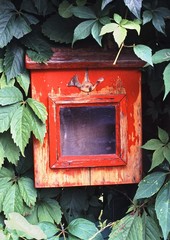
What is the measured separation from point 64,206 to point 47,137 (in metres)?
0.28

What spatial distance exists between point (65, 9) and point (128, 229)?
548 millimetres

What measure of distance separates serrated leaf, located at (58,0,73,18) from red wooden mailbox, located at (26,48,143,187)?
0.27 ft

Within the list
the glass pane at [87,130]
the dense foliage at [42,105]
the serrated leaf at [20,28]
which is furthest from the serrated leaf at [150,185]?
the serrated leaf at [20,28]

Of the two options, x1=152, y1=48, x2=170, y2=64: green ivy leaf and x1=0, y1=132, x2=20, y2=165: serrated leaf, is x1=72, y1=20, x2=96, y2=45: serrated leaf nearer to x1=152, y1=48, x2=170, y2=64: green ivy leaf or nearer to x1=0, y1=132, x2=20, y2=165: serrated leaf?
x1=152, y1=48, x2=170, y2=64: green ivy leaf

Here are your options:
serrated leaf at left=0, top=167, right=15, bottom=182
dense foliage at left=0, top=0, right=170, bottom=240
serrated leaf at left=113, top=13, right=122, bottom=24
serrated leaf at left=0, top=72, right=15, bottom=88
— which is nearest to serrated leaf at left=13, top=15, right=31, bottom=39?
dense foliage at left=0, top=0, right=170, bottom=240

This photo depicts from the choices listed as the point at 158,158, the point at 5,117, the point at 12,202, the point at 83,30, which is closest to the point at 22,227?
the point at 12,202

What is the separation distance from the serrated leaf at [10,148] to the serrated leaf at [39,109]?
12cm

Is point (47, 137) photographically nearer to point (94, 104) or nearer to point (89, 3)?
point (94, 104)

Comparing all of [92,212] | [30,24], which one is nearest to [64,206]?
[92,212]

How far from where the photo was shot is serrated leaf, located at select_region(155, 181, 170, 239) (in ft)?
3.29

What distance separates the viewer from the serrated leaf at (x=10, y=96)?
1.05 m

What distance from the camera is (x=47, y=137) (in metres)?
1.07

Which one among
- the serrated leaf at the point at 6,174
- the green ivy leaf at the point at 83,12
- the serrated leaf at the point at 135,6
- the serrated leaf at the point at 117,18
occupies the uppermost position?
the green ivy leaf at the point at 83,12

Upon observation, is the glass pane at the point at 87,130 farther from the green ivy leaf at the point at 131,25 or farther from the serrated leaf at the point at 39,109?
the green ivy leaf at the point at 131,25
